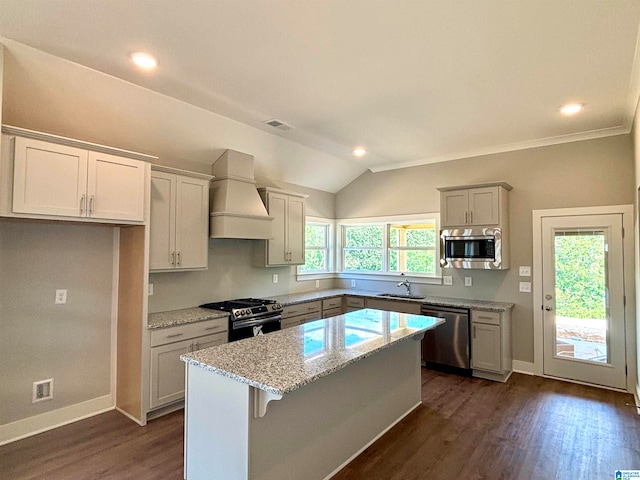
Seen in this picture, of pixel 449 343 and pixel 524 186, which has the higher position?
pixel 524 186

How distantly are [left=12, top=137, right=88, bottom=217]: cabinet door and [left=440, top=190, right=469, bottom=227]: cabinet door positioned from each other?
4082 mm

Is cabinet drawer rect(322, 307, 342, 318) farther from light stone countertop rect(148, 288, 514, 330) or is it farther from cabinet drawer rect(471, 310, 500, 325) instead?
cabinet drawer rect(471, 310, 500, 325)

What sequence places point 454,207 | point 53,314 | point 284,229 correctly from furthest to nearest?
1. point 284,229
2. point 454,207
3. point 53,314

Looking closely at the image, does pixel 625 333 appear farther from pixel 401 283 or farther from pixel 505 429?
pixel 401 283

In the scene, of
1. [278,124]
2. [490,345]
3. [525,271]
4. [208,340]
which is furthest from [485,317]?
[278,124]

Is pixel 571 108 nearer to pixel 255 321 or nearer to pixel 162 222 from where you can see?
pixel 255 321

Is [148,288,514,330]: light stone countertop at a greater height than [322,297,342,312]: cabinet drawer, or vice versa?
[148,288,514,330]: light stone countertop

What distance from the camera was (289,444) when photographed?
219 cm

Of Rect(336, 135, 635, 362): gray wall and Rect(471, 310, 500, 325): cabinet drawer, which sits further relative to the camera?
Rect(471, 310, 500, 325): cabinet drawer

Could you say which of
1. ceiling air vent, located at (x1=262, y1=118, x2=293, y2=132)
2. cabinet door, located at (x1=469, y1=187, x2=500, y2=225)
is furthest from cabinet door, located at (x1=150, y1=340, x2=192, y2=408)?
cabinet door, located at (x1=469, y1=187, x2=500, y2=225)

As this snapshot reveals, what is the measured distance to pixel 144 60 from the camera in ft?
8.64

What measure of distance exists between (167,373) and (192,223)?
151 cm

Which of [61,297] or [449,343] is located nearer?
[61,297]

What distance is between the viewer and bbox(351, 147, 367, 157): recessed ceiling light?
4.97 metres
